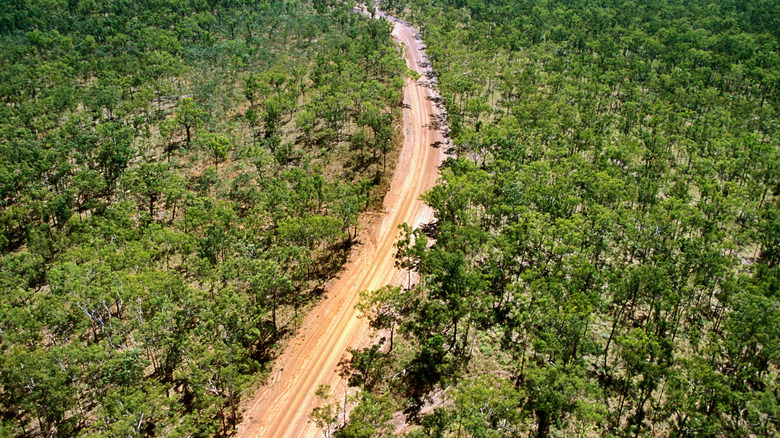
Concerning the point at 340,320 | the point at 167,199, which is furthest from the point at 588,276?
the point at 167,199

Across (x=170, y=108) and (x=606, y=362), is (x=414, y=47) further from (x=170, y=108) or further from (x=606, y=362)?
(x=606, y=362)

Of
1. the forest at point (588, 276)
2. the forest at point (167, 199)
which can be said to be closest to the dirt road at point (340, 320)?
the forest at point (167, 199)

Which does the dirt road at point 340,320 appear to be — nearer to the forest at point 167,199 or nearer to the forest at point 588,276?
the forest at point 167,199

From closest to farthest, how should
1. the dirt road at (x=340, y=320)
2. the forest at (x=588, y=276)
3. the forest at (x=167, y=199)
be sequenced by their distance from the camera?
the forest at (x=167, y=199) < the forest at (x=588, y=276) < the dirt road at (x=340, y=320)

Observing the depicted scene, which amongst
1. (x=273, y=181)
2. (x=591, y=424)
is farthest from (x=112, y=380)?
(x=591, y=424)

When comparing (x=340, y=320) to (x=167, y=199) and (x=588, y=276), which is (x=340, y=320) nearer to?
(x=588, y=276)

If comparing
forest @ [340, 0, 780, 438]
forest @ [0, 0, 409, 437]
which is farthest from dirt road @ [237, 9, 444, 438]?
forest @ [340, 0, 780, 438]
